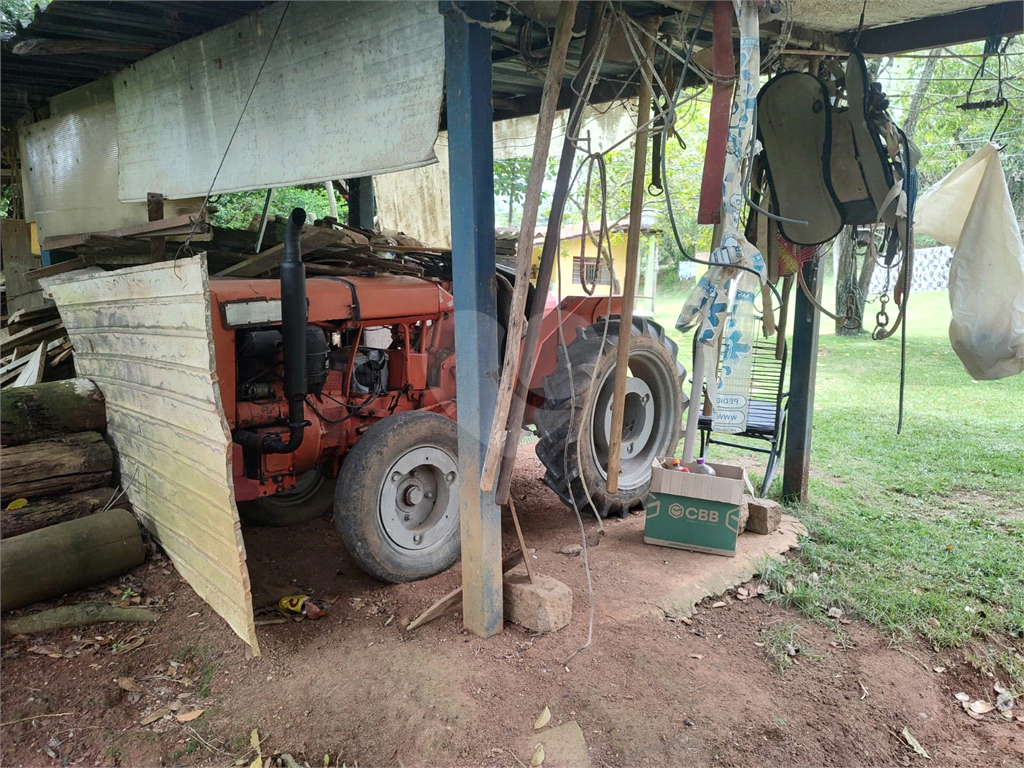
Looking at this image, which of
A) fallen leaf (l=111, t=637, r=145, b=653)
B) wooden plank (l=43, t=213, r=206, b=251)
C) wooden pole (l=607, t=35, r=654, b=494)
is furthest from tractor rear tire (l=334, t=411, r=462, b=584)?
wooden plank (l=43, t=213, r=206, b=251)

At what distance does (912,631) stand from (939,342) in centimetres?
1254

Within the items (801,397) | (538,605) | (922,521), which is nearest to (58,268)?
(538,605)

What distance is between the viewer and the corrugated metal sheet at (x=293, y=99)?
8.63 feet

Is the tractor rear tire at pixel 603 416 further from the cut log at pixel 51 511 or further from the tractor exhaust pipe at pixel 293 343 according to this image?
the cut log at pixel 51 511

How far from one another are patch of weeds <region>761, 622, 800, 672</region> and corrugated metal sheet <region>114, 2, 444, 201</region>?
2598mm

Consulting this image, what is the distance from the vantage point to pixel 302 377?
3.29 meters

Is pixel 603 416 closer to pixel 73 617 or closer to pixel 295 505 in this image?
pixel 295 505

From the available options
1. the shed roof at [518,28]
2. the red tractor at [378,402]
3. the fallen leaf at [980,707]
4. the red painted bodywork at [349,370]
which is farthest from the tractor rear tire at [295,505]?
the fallen leaf at [980,707]

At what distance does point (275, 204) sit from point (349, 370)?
6.96 metres

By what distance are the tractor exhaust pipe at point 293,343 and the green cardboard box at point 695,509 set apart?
2040 mm

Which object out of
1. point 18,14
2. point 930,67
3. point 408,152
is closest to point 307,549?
point 408,152

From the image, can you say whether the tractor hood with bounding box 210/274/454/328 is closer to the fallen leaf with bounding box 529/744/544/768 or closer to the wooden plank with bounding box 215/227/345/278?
the wooden plank with bounding box 215/227/345/278

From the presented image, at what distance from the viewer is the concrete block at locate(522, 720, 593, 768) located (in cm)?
235

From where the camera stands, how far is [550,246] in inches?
115
